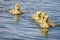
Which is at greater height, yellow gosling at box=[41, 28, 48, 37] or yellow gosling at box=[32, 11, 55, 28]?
yellow gosling at box=[32, 11, 55, 28]

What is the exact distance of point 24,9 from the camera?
18.6m

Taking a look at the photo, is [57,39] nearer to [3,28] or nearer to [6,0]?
[3,28]

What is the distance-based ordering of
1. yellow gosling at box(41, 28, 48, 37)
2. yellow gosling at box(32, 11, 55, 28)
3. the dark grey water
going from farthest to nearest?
1. yellow gosling at box(32, 11, 55, 28)
2. yellow gosling at box(41, 28, 48, 37)
3. the dark grey water

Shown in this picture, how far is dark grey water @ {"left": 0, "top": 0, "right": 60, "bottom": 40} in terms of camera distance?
1447cm

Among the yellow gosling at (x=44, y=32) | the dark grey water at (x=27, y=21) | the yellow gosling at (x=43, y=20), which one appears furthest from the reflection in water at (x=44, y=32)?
the yellow gosling at (x=43, y=20)

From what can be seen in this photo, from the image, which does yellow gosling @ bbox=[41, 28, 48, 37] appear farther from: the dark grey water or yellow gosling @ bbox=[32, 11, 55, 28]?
yellow gosling @ bbox=[32, 11, 55, 28]

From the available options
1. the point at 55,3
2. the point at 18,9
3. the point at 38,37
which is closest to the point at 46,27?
the point at 38,37

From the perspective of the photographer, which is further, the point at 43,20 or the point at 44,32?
the point at 43,20

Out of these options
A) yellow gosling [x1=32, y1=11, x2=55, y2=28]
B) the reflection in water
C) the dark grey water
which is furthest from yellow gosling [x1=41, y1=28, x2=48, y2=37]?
yellow gosling [x1=32, y1=11, x2=55, y2=28]

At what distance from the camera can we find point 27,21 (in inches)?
637

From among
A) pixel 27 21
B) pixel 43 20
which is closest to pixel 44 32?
pixel 43 20

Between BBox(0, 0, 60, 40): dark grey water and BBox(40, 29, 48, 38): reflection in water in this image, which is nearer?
BBox(0, 0, 60, 40): dark grey water

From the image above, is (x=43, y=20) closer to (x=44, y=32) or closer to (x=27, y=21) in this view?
(x=27, y=21)

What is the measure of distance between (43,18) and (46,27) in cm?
84
